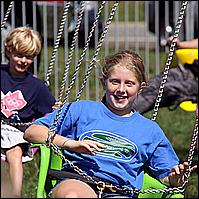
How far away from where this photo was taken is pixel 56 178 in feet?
11.8

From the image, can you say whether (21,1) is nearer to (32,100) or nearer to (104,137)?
(32,100)

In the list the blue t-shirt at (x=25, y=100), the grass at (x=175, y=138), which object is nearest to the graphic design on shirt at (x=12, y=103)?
the blue t-shirt at (x=25, y=100)

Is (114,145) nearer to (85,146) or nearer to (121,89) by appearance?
(121,89)

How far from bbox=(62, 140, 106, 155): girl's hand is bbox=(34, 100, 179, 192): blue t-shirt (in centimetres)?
21

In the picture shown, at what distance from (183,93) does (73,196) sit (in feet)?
12.7

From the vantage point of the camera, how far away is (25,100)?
5.17 m

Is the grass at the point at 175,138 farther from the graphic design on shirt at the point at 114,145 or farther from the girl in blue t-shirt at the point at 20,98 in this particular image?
the graphic design on shirt at the point at 114,145

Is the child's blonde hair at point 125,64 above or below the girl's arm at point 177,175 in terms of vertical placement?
above

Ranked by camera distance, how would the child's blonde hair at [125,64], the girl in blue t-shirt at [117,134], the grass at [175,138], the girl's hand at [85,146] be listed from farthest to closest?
the grass at [175,138] → the child's blonde hair at [125,64] → the girl in blue t-shirt at [117,134] → the girl's hand at [85,146]

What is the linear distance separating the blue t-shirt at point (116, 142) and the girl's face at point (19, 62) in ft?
4.62

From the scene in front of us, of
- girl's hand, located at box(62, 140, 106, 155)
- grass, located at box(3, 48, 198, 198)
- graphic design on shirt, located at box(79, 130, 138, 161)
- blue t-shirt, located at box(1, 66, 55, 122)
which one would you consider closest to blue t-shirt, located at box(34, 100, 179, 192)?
graphic design on shirt, located at box(79, 130, 138, 161)

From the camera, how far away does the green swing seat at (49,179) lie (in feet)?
11.5

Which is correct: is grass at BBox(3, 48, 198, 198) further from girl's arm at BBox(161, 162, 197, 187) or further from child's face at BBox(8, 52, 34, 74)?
girl's arm at BBox(161, 162, 197, 187)

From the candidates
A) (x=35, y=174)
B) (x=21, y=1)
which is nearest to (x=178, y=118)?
(x=21, y=1)
